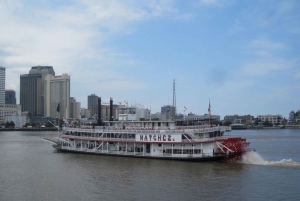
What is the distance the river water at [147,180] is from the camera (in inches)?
1107

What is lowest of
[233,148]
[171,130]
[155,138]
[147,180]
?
[147,180]

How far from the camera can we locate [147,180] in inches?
1302

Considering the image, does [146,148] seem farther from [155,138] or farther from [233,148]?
[233,148]

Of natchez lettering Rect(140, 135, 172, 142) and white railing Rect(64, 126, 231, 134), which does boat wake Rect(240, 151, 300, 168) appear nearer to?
white railing Rect(64, 126, 231, 134)

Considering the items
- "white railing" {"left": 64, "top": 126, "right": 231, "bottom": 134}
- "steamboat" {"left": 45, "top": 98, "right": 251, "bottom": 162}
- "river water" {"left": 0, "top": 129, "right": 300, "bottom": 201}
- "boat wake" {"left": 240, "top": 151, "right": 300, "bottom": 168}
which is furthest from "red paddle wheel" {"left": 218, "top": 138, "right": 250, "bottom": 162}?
"white railing" {"left": 64, "top": 126, "right": 231, "bottom": 134}

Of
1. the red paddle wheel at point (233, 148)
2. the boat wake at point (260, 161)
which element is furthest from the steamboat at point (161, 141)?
the boat wake at point (260, 161)

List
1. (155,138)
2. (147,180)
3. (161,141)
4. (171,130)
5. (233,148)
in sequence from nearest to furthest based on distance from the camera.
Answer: (147,180) → (233,148) → (171,130) → (161,141) → (155,138)

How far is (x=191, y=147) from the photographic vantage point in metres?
43.3

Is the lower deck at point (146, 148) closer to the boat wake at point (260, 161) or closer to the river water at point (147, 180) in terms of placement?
the river water at point (147, 180)

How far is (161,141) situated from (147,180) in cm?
1197

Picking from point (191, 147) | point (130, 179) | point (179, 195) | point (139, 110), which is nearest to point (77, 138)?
point (139, 110)

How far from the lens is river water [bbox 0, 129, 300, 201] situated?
92.3ft

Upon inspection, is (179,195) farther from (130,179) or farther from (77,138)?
(77,138)

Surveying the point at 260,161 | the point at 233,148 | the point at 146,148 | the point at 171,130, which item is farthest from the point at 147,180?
the point at 260,161
